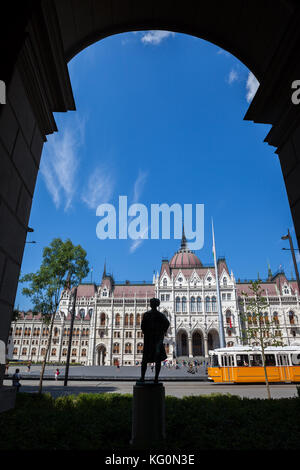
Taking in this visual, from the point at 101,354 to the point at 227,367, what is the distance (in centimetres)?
4504

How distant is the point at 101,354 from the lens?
61.4m

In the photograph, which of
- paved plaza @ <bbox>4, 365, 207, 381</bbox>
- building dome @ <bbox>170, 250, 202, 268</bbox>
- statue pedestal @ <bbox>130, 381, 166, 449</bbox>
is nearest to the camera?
statue pedestal @ <bbox>130, 381, 166, 449</bbox>

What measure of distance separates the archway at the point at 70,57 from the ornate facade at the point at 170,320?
187 feet

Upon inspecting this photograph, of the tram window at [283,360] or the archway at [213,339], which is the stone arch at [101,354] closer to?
the archway at [213,339]

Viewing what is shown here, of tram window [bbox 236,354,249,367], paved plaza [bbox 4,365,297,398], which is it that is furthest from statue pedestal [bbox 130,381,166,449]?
tram window [bbox 236,354,249,367]

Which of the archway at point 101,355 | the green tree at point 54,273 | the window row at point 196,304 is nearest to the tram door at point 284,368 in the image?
the green tree at point 54,273

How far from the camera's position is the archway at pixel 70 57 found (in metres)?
3.64

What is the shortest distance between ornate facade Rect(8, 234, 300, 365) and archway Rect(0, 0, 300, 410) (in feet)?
187

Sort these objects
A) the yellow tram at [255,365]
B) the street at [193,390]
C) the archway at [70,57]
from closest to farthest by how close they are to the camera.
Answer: the archway at [70,57]
the street at [193,390]
the yellow tram at [255,365]

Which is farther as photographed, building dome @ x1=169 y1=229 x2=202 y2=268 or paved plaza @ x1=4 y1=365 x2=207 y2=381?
building dome @ x1=169 y1=229 x2=202 y2=268

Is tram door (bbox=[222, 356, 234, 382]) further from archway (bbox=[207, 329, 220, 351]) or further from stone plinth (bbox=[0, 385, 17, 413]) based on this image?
archway (bbox=[207, 329, 220, 351])

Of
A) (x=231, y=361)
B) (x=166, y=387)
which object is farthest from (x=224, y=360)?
(x=166, y=387)

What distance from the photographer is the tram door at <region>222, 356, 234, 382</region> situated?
75.0 feet
